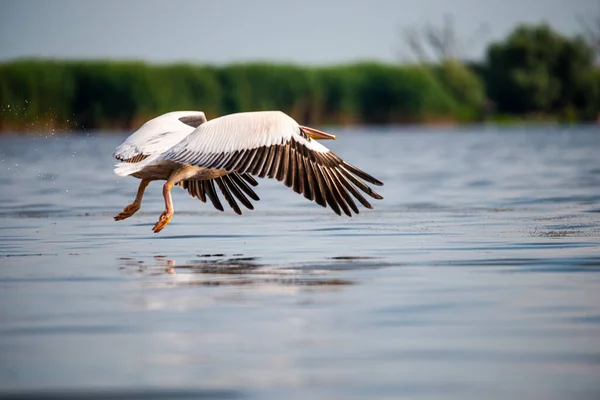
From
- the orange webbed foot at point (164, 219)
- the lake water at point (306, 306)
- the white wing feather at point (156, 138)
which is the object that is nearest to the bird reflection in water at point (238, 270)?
the lake water at point (306, 306)

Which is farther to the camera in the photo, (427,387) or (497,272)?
(497,272)

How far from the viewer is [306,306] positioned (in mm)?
5949

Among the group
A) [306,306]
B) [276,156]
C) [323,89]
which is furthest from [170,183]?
[323,89]

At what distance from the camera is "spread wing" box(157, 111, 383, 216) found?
28.5 ft

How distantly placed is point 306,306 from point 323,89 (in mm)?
53709

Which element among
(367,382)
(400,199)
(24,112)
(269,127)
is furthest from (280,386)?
(24,112)

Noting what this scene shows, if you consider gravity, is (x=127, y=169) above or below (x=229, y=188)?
above

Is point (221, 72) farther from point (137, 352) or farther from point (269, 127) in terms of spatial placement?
point (137, 352)

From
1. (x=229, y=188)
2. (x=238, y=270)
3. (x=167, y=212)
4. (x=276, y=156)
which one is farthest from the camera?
(x=229, y=188)

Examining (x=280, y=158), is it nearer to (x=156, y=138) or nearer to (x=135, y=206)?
(x=156, y=138)

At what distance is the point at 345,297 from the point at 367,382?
1.80 m

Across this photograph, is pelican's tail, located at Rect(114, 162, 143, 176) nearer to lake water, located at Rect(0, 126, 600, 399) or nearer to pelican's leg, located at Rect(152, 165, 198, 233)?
pelican's leg, located at Rect(152, 165, 198, 233)

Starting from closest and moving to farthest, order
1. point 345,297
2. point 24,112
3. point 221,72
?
point 345,297 < point 24,112 < point 221,72

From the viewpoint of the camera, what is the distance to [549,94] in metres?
78.1
